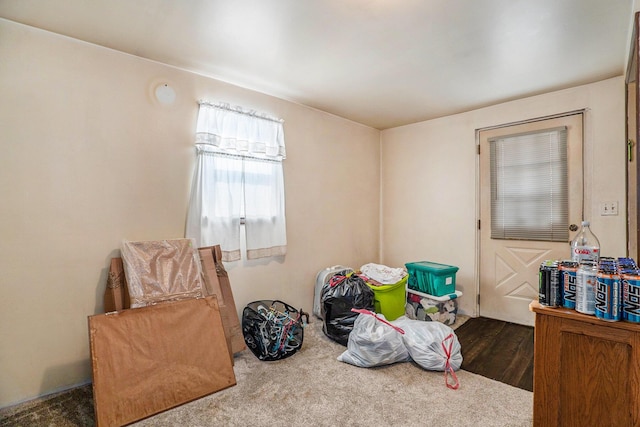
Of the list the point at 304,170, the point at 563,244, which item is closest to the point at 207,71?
the point at 304,170

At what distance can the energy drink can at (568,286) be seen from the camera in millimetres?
1380

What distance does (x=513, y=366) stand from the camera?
2.48 m

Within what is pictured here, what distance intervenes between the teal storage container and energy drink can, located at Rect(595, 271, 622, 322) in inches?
83.1

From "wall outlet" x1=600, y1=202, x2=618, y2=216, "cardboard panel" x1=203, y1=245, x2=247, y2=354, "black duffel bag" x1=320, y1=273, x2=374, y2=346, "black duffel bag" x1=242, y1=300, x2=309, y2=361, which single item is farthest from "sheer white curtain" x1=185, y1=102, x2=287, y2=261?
"wall outlet" x1=600, y1=202, x2=618, y2=216

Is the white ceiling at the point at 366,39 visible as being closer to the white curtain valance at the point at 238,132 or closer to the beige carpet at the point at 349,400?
the white curtain valance at the point at 238,132

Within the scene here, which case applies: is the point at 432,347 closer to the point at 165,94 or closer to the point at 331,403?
the point at 331,403

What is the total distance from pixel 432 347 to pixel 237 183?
2.18 meters

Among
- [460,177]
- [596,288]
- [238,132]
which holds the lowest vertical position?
[596,288]

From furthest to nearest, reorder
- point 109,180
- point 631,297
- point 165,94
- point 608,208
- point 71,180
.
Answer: point 608,208
point 165,94
point 109,180
point 71,180
point 631,297

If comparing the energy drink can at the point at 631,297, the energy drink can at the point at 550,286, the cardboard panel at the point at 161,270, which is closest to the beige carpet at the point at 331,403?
the cardboard panel at the point at 161,270

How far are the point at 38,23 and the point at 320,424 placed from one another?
3.06 meters

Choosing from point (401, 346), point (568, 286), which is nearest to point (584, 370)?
point (568, 286)

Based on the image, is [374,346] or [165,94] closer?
[374,346]

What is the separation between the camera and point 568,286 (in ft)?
4.58
